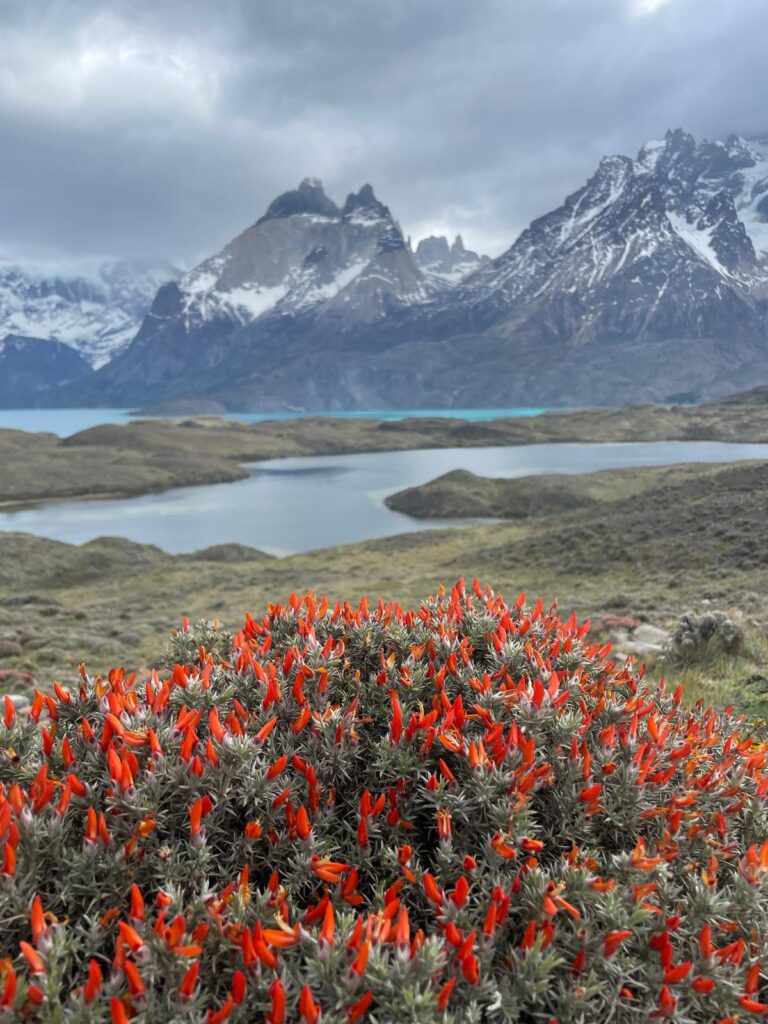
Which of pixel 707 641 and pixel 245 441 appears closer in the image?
pixel 707 641

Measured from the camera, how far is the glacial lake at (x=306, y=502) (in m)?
62.5

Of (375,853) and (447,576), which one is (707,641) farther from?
(447,576)

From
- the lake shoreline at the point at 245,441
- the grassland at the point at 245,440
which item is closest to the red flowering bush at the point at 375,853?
the lake shoreline at the point at 245,441

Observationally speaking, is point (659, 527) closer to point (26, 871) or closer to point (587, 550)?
point (587, 550)

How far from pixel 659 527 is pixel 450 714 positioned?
1171 inches

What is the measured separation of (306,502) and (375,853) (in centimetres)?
7916

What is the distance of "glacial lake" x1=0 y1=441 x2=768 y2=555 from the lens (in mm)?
62500

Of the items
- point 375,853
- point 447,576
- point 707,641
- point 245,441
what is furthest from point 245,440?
point 375,853

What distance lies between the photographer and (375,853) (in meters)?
2.76

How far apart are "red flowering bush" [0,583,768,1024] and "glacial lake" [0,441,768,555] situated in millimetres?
51341

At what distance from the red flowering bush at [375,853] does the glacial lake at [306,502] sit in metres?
51.3

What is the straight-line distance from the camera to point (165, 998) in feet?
6.60

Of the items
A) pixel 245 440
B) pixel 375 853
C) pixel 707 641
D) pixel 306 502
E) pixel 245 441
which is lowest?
pixel 306 502

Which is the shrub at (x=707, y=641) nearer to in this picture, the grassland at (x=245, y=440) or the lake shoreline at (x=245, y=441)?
the lake shoreline at (x=245, y=441)
